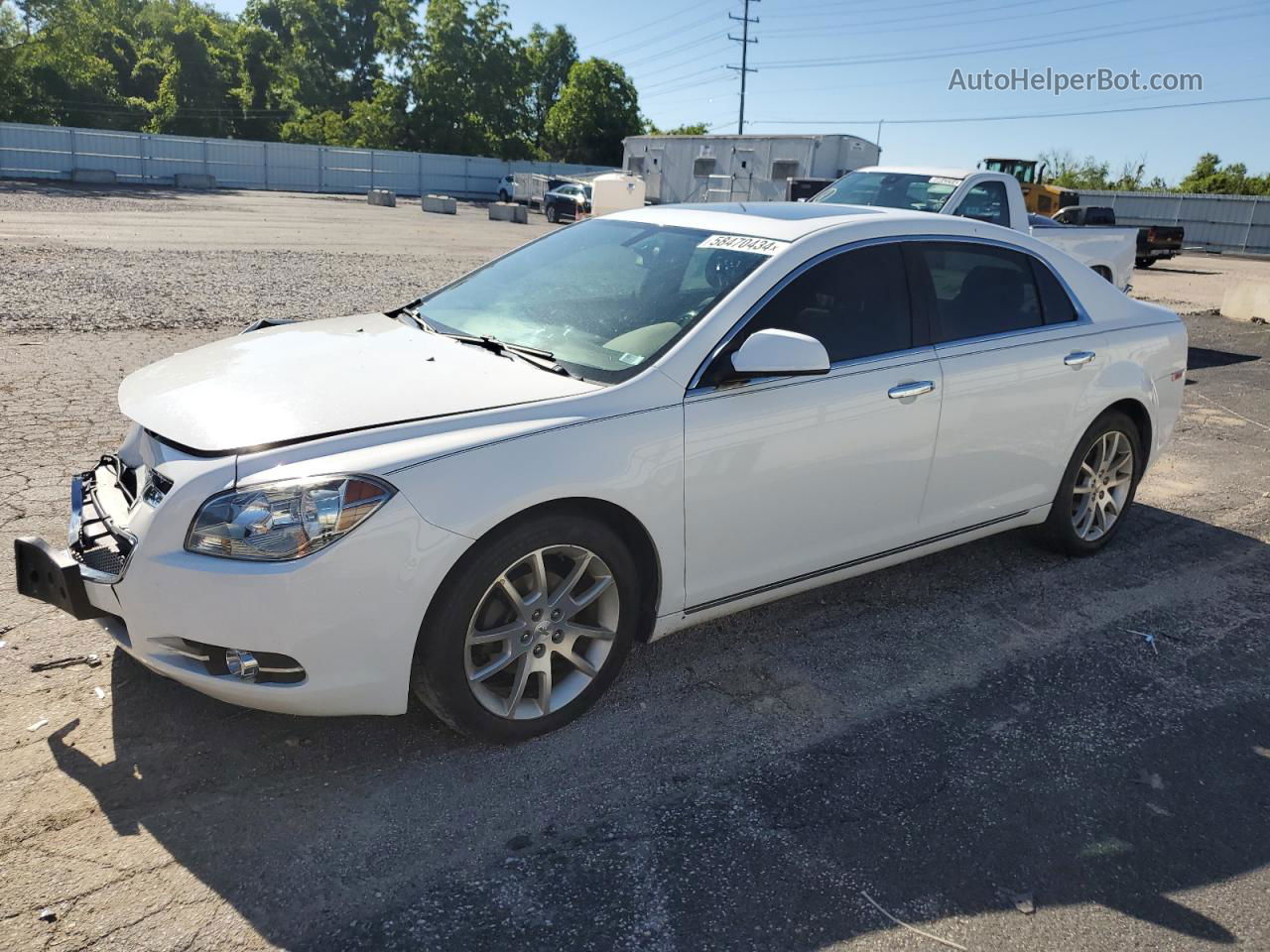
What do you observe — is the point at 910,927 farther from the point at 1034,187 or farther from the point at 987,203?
the point at 1034,187

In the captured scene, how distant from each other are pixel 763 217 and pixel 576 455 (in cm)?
169

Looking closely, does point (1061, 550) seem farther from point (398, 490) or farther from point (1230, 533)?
point (398, 490)

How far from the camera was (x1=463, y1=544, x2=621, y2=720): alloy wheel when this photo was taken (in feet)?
10.2

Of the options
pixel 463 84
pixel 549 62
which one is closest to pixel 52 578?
pixel 463 84

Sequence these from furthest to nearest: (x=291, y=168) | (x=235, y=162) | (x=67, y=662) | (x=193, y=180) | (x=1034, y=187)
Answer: (x=291, y=168)
(x=235, y=162)
(x=193, y=180)
(x=1034, y=187)
(x=67, y=662)

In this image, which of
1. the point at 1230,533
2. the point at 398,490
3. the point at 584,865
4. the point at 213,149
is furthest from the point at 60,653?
the point at 213,149

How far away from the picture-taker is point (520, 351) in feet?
12.0

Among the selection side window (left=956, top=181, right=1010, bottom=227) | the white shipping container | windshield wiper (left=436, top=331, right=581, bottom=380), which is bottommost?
windshield wiper (left=436, top=331, right=581, bottom=380)

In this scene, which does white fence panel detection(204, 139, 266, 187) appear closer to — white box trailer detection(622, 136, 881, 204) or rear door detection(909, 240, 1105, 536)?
white box trailer detection(622, 136, 881, 204)

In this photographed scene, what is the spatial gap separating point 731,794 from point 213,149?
49.1m

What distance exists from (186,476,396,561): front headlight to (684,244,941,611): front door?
117 centimetres

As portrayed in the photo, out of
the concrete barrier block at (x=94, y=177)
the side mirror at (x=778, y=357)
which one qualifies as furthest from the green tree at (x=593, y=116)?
the side mirror at (x=778, y=357)

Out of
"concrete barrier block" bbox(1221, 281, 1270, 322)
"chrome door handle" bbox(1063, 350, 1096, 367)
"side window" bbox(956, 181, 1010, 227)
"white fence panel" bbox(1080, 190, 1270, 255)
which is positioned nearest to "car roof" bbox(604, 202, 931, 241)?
"chrome door handle" bbox(1063, 350, 1096, 367)

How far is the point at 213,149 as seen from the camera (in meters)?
45.2
